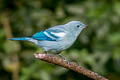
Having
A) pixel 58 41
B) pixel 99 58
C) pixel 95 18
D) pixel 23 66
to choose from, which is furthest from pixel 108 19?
pixel 58 41

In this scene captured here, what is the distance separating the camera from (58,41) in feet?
11.7

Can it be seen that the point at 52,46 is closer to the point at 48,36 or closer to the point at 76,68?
the point at 48,36

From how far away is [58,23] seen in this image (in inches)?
212

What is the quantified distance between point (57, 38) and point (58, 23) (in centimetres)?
179

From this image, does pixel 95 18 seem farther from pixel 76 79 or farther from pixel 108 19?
pixel 76 79

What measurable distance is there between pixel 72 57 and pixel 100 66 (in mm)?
428

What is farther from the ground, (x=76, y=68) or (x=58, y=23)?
(x=76, y=68)

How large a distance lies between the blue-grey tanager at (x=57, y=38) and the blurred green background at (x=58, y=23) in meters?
1.40

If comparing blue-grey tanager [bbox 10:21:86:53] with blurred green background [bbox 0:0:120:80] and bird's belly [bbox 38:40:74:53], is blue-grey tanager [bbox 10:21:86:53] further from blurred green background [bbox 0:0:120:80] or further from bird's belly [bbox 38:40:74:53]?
blurred green background [bbox 0:0:120:80]

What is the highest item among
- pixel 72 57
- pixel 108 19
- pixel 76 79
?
pixel 108 19

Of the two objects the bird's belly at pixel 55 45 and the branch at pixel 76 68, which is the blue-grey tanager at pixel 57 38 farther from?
the branch at pixel 76 68

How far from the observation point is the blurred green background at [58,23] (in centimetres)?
518

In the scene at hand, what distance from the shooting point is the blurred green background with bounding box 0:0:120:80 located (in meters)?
5.18

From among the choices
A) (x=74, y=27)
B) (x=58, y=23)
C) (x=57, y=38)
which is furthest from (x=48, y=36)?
(x=58, y=23)
